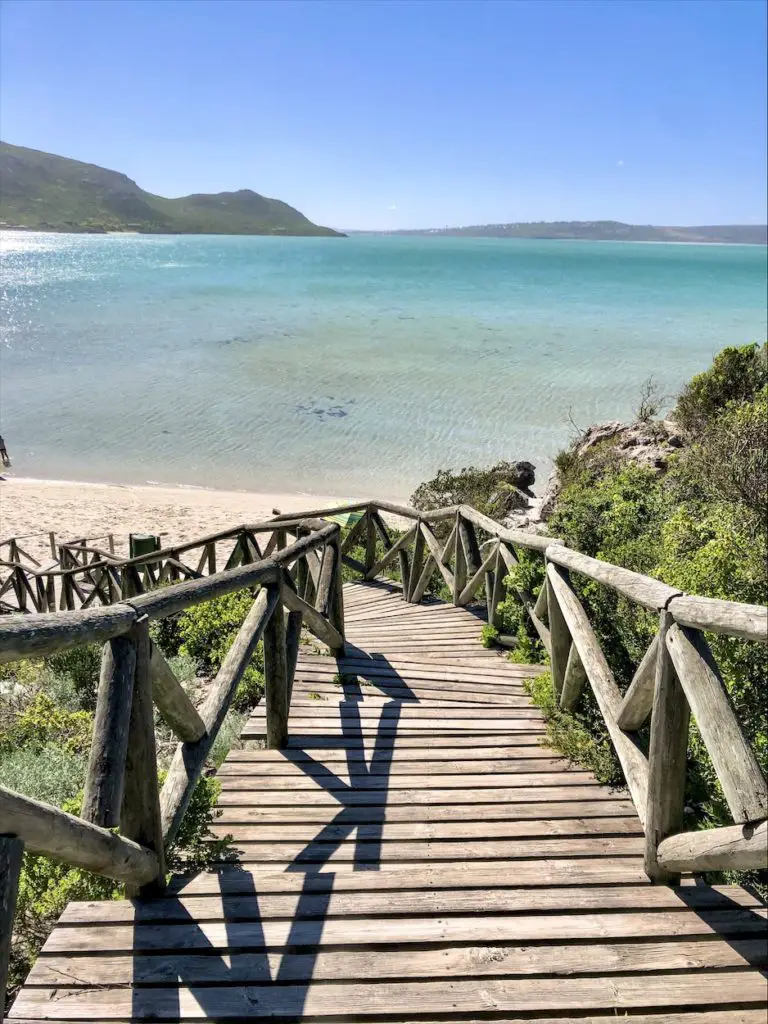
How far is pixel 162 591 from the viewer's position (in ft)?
9.37

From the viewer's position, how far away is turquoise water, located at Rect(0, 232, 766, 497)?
24.7 m

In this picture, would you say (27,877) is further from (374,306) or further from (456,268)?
(456,268)

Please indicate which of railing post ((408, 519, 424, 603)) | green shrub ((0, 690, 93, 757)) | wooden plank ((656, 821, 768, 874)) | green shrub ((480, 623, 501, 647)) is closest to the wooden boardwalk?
wooden plank ((656, 821, 768, 874))

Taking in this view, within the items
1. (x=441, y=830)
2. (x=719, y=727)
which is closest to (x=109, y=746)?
(x=441, y=830)

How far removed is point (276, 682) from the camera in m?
4.20

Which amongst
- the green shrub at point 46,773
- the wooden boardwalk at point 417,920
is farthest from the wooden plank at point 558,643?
the green shrub at point 46,773

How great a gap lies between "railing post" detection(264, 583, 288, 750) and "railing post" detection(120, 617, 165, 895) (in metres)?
1.46

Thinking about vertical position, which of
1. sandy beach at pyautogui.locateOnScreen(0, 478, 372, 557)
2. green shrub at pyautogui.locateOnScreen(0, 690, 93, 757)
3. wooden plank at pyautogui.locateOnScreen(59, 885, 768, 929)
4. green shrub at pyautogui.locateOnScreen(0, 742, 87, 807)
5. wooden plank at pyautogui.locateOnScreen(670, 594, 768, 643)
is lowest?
sandy beach at pyautogui.locateOnScreen(0, 478, 372, 557)

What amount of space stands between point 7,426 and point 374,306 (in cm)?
4799

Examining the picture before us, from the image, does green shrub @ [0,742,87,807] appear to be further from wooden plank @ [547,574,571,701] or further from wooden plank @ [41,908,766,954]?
wooden plank @ [547,574,571,701]

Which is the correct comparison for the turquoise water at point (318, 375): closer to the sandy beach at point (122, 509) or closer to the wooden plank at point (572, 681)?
the sandy beach at point (122, 509)

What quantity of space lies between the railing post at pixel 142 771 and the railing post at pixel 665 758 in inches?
77.3

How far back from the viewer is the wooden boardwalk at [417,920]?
7.39 feet

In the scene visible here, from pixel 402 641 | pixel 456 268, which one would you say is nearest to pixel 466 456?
pixel 402 641
